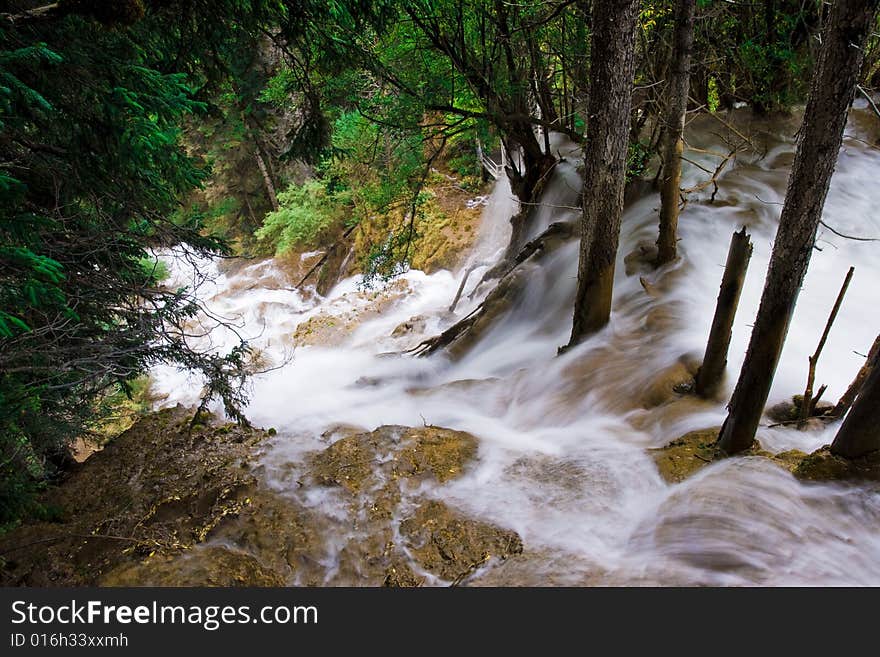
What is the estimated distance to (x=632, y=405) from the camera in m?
5.41

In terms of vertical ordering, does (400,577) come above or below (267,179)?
below

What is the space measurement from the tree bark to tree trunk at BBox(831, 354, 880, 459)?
1283mm

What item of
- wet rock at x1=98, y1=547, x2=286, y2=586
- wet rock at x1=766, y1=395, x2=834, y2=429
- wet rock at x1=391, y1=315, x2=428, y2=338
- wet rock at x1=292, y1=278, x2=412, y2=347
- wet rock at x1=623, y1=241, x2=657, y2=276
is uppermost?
wet rock at x1=623, y1=241, x2=657, y2=276

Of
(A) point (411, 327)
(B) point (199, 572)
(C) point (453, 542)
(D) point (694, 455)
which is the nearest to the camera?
(B) point (199, 572)

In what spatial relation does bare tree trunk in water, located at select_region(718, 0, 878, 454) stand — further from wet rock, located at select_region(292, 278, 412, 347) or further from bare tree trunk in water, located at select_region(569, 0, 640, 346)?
wet rock, located at select_region(292, 278, 412, 347)

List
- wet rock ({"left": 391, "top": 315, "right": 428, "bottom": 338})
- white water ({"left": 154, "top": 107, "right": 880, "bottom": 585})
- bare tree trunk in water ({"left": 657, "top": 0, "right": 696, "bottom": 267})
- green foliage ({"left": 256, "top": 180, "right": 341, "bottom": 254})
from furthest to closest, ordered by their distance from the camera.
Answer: green foliage ({"left": 256, "top": 180, "right": 341, "bottom": 254})
wet rock ({"left": 391, "top": 315, "right": 428, "bottom": 338})
bare tree trunk in water ({"left": 657, "top": 0, "right": 696, "bottom": 267})
white water ({"left": 154, "top": 107, "right": 880, "bottom": 585})

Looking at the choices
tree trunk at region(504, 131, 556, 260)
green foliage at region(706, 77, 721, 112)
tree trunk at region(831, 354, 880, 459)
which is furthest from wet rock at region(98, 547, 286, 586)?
green foliage at region(706, 77, 721, 112)

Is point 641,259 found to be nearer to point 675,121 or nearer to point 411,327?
point 675,121

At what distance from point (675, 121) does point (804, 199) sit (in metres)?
3.80

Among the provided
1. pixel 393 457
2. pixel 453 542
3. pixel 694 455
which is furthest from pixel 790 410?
pixel 393 457

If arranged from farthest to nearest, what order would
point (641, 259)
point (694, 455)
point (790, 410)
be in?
point (641, 259) < point (790, 410) < point (694, 455)

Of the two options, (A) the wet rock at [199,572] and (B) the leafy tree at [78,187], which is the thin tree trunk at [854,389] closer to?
(A) the wet rock at [199,572]

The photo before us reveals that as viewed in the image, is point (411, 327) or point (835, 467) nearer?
point (835, 467)

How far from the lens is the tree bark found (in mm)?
4305
